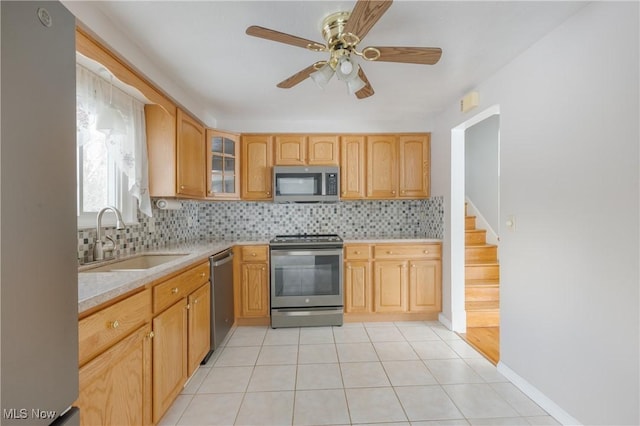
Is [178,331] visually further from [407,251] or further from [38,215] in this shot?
[407,251]

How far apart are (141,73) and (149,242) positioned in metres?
1.36

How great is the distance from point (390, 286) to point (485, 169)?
2.43 m

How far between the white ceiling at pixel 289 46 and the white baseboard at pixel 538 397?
6.91 feet

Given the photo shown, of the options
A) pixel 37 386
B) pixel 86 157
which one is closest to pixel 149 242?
pixel 86 157

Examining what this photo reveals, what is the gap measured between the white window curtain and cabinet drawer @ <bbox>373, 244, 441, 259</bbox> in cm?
219

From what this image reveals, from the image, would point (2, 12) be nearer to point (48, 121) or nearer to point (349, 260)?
point (48, 121)

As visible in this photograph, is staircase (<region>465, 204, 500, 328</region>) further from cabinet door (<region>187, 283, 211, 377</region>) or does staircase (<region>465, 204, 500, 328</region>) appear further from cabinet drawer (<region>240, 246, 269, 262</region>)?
cabinet door (<region>187, 283, 211, 377</region>)

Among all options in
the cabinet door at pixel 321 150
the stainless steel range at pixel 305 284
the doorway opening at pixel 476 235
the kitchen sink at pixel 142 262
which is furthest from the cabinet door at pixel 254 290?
the doorway opening at pixel 476 235

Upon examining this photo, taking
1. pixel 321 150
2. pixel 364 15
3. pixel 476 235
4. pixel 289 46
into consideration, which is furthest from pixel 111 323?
pixel 476 235

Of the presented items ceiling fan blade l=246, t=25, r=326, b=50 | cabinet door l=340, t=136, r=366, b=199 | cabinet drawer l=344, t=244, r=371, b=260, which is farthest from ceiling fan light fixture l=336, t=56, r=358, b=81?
cabinet drawer l=344, t=244, r=371, b=260

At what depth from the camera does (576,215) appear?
1.49 m

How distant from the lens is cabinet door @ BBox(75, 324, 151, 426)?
1019 millimetres

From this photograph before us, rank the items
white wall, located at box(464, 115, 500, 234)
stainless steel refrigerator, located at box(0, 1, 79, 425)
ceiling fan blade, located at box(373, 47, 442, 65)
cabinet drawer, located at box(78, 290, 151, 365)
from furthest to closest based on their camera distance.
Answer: white wall, located at box(464, 115, 500, 234), ceiling fan blade, located at box(373, 47, 442, 65), cabinet drawer, located at box(78, 290, 151, 365), stainless steel refrigerator, located at box(0, 1, 79, 425)

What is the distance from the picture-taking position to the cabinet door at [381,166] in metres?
3.32
